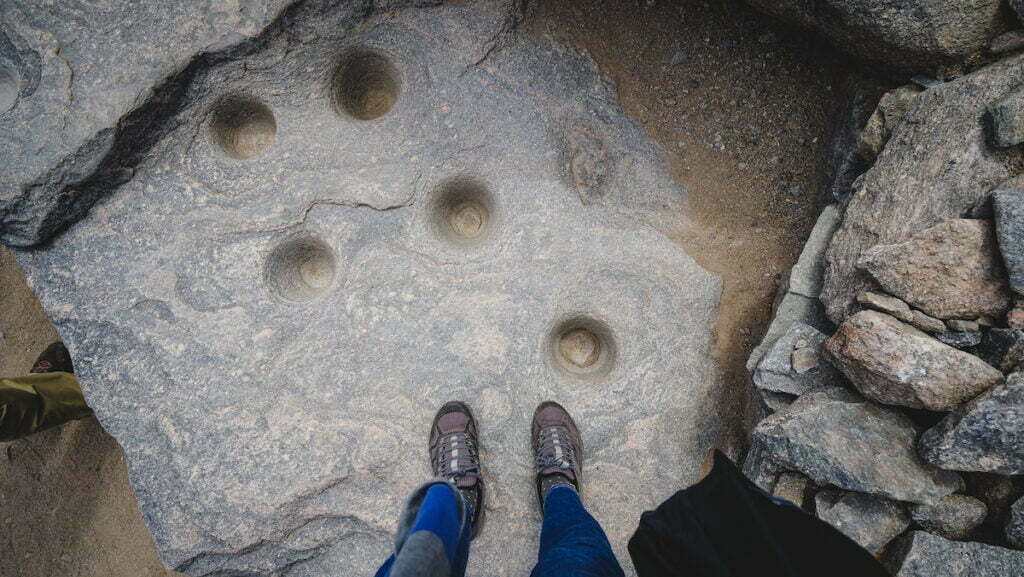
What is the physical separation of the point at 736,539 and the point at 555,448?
89 centimetres

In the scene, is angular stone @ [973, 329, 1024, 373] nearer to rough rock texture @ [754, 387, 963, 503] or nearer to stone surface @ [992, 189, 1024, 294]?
stone surface @ [992, 189, 1024, 294]

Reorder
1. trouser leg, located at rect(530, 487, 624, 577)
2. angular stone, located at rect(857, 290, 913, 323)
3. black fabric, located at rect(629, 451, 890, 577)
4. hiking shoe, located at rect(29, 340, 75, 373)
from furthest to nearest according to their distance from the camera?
hiking shoe, located at rect(29, 340, 75, 373) → angular stone, located at rect(857, 290, 913, 323) → trouser leg, located at rect(530, 487, 624, 577) → black fabric, located at rect(629, 451, 890, 577)

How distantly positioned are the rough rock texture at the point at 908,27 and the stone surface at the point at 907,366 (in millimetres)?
1018

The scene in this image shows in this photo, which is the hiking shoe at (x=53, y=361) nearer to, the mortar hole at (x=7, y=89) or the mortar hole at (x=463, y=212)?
the mortar hole at (x=7, y=89)

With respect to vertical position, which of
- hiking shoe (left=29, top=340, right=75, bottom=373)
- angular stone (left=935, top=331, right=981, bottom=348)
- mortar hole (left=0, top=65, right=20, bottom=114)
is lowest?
hiking shoe (left=29, top=340, right=75, bottom=373)

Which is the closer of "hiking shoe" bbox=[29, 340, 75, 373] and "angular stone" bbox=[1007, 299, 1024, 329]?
"angular stone" bbox=[1007, 299, 1024, 329]

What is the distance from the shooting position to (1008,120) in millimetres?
1650

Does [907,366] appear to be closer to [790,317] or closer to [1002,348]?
[1002,348]

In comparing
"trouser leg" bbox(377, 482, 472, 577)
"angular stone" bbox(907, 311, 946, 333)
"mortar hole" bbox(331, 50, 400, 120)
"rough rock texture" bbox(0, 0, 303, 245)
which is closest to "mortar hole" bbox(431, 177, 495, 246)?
"mortar hole" bbox(331, 50, 400, 120)

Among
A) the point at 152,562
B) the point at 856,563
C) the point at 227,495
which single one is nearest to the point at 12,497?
the point at 152,562

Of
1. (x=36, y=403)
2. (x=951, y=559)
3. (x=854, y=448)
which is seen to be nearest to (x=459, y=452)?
(x=854, y=448)

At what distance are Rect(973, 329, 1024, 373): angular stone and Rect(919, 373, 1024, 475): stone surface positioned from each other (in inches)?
2.9

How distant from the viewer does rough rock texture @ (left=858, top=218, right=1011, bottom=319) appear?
5.43 feet

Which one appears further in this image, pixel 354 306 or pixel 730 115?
pixel 730 115
